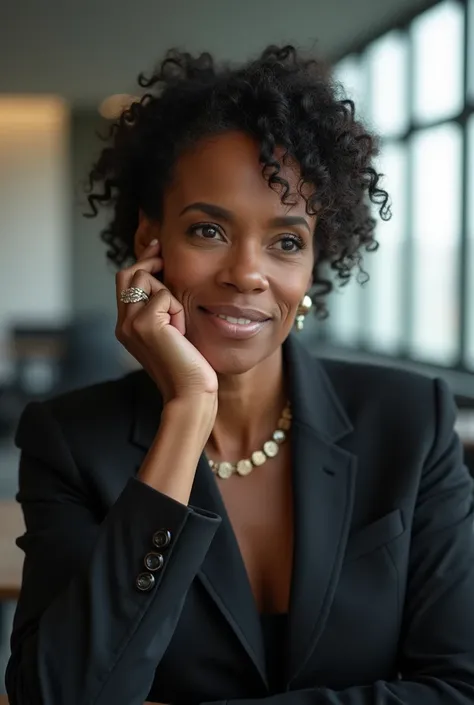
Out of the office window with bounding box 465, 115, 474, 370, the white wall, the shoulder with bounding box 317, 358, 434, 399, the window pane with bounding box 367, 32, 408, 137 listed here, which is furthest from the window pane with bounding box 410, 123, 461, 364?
the white wall

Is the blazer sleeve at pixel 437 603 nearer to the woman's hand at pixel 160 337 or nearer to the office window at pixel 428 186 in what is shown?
the woman's hand at pixel 160 337

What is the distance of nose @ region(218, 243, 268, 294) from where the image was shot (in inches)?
54.9

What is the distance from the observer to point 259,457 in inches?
62.1

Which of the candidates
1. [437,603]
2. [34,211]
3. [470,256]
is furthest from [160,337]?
[34,211]

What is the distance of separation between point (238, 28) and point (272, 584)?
885cm

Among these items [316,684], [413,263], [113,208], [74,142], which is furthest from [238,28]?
[316,684]

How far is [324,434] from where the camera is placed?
1562 millimetres

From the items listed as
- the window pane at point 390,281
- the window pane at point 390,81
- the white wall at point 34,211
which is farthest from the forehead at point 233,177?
the white wall at point 34,211

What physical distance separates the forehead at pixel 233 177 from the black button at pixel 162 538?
48cm

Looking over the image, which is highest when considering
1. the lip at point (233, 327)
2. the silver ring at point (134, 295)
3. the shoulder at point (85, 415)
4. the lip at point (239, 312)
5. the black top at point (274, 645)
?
the silver ring at point (134, 295)

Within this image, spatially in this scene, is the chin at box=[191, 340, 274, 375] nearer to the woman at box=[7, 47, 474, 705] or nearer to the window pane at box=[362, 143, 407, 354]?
the woman at box=[7, 47, 474, 705]

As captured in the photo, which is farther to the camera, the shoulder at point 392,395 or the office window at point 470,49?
the office window at point 470,49

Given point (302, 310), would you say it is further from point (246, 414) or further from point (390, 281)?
point (390, 281)

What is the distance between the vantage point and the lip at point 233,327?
4.73ft
